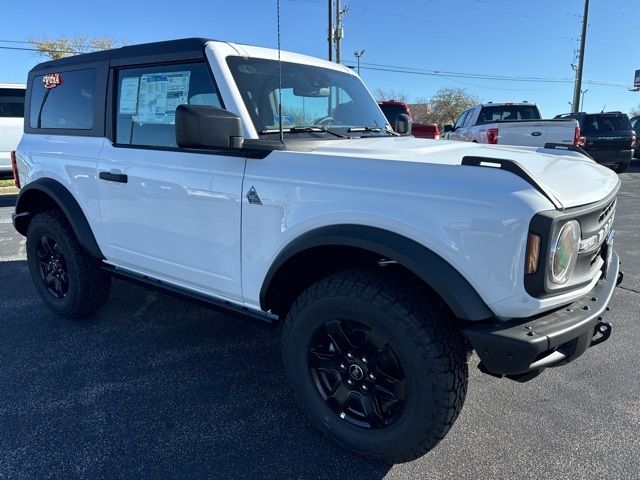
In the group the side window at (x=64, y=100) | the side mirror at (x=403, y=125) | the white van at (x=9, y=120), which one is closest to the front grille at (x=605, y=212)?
the side mirror at (x=403, y=125)

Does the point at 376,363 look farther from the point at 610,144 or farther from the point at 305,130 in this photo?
the point at 610,144

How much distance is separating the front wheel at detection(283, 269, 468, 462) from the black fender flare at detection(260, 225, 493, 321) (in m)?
0.18

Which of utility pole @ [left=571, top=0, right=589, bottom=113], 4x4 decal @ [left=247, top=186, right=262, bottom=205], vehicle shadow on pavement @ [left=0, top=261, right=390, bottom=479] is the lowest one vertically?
vehicle shadow on pavement @ [left=0, top=261, right=390, bottom=479]

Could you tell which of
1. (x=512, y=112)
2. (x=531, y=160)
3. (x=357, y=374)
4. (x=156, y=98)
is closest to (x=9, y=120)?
(x=156, y=98)

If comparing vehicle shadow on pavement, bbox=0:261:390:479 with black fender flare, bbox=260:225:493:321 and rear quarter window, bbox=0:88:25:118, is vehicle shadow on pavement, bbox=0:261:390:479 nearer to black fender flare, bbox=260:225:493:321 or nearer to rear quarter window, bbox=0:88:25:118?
black fender flare, bbox=260:225:493:321

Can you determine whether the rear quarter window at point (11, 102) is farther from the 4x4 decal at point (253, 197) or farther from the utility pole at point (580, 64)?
the utility pole at point (580, 64)

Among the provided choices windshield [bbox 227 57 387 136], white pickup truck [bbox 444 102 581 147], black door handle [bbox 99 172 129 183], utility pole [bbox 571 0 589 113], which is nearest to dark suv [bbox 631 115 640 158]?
white pickup truck [bbox 444 102 581 147]

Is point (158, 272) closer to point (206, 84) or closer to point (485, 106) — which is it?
point (206, 84)

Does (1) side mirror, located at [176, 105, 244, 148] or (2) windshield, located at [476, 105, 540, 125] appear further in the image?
(2) windshield, located at [476, 105, 540, 125]

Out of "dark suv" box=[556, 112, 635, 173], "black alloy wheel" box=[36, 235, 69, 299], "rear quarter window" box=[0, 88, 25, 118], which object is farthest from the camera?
"dark suv" box=[556, 112, 635, 173]

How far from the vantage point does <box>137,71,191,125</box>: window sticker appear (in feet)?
9.75

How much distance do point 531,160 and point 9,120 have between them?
12.0m

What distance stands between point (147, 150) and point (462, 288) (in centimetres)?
209

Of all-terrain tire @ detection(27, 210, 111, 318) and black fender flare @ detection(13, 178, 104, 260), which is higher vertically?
black fender flare @ detection(13, 178, 104, 260)
